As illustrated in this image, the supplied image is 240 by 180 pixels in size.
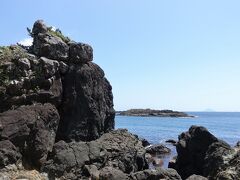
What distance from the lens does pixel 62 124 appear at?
27688 millimetres

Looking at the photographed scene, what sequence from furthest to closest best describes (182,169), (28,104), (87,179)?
(182,169), (28,104), (87,179)

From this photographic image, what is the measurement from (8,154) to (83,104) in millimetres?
7168

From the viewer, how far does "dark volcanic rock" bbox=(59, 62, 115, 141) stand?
2781 centimetres

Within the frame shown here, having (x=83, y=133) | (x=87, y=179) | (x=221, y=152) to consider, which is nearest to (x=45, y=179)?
(x=87, y=179)

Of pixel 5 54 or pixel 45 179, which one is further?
pixel 5 54

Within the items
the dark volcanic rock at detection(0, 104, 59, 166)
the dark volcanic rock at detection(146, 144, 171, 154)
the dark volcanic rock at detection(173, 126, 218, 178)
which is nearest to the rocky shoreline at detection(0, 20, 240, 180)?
the dark volcanic rock at detection(0, 104, 59, 166)

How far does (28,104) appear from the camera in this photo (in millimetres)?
25781

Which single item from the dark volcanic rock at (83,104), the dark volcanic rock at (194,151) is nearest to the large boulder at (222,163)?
the dark volcanic rock at (194,151)

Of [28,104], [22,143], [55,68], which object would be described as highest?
[55,68]

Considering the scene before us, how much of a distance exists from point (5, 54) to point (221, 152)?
50.4 ft

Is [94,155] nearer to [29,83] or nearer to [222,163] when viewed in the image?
[29,83]

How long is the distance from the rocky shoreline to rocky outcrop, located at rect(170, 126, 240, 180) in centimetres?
10

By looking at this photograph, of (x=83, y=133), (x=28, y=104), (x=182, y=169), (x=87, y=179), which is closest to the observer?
(x=87, y=179)

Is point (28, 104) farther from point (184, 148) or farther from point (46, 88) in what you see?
point (184, 148)
